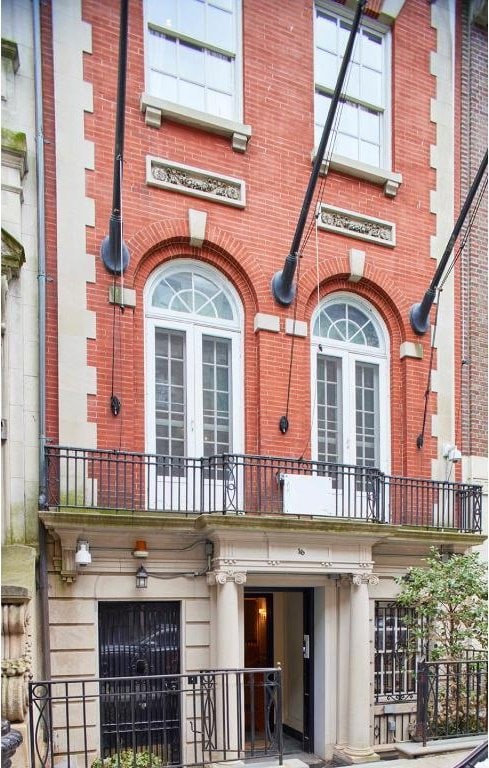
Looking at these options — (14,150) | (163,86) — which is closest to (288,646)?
(14,150)

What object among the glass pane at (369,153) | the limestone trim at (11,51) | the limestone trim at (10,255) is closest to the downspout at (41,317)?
the limestone trim at (11,51)

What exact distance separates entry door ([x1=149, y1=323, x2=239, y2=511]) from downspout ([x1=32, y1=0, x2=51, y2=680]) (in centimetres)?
134

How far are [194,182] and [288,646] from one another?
6.85 m

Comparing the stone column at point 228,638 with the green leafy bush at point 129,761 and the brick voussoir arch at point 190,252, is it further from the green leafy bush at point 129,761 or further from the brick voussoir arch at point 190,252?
the brick voussoir arch at point 190,252

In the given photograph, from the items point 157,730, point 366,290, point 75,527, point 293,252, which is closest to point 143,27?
point 293,252

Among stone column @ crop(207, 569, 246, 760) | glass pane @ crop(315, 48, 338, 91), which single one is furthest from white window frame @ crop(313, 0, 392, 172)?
stone column @ crop(207, 569, 246, 760)

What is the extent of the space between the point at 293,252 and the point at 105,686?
5771mm

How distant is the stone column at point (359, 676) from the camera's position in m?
7.47

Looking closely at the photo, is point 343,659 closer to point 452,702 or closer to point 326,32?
point 452,702

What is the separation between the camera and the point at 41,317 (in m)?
6.95

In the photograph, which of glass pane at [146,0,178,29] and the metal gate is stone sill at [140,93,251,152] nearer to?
glass pane at [146,0,178,29]

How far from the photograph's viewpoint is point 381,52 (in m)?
9.45

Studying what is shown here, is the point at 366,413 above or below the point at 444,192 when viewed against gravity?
below

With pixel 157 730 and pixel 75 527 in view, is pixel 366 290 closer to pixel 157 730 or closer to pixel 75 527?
pixel 75 527
